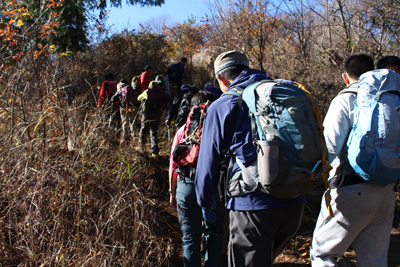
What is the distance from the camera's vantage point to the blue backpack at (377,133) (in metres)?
2.04

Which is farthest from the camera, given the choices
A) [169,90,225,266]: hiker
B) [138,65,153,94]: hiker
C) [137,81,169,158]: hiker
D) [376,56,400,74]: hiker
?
[138,65,153,94]: hiker

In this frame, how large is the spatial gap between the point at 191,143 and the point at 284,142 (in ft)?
3.38

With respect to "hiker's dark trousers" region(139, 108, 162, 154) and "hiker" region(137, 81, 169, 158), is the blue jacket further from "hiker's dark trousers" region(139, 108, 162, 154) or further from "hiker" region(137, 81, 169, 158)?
"hiker's dark trousers" region(139, 108, 162, 154)

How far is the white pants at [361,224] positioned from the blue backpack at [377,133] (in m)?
0.14

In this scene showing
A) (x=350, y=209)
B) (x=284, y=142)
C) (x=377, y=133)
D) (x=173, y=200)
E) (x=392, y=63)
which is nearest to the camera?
(x=284, y=142)

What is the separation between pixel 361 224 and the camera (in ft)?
7.14

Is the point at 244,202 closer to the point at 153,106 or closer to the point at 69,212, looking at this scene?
the point at 69,212

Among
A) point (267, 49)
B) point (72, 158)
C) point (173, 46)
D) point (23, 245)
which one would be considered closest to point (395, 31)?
point (267, 49)

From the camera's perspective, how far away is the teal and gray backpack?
166 cm

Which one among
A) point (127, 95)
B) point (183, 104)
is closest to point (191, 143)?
point (183, 104)

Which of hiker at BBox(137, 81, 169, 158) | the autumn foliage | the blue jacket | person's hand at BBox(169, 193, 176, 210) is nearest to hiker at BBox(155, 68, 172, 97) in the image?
hiker at BBox(137, 81, 169, 158)

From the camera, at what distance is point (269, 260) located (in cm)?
185

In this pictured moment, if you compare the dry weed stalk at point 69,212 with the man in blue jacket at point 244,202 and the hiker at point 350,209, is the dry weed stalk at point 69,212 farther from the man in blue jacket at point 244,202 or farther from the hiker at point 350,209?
the hiker at point 350,209

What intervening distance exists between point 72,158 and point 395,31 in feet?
20.0
